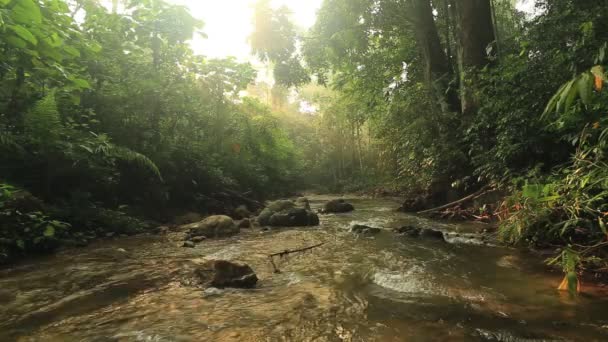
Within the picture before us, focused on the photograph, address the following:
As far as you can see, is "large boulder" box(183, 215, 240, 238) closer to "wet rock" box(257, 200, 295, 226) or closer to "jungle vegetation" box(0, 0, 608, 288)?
"jungle vegetation" box(0, 0, 608, 288)

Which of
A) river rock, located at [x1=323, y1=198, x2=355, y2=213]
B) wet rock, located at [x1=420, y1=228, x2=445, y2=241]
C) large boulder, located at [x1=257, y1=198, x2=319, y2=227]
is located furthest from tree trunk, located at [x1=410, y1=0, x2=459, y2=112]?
wet rock, located at [x1=420, y1=228, x2=445, y2=241]

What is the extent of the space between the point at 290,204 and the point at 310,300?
5.66 meters

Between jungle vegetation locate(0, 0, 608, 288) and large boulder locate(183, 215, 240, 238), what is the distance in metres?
0.98

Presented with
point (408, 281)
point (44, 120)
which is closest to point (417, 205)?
point (408, 281)

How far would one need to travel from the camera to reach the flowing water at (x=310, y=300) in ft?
7.17

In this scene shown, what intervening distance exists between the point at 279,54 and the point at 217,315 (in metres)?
22.1

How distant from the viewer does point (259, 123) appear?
15.0 meters

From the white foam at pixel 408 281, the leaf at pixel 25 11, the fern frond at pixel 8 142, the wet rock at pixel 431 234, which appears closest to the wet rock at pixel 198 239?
the fern frond at pixel 8 142

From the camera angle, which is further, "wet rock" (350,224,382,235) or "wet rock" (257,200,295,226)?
"wet rock" (257,200,295,226)

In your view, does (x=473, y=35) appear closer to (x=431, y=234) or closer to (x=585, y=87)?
(x=431, y=234)

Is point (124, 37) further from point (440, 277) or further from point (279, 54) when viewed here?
point (279, 54)

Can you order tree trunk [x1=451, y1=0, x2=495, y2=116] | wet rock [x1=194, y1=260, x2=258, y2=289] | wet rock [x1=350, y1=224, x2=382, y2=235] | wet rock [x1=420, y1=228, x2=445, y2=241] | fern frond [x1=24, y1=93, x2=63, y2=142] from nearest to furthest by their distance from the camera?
wet rock [x1=194, y1=260, x2=258, y2=289] < fern frond [x1=24, y1=93, x2=63, y2=142] < wet rock [x1=420, y1=228, x2=445, y2=241] < wet rock [x1=350, y1=224, x2=382, y2=235] < tree trunk [x1=451, y1=0, x2=495, y2=116]

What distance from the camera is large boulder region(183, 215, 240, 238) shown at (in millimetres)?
5969

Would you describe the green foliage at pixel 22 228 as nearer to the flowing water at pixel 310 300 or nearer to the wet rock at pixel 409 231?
the flowing water at pixel 310 300
